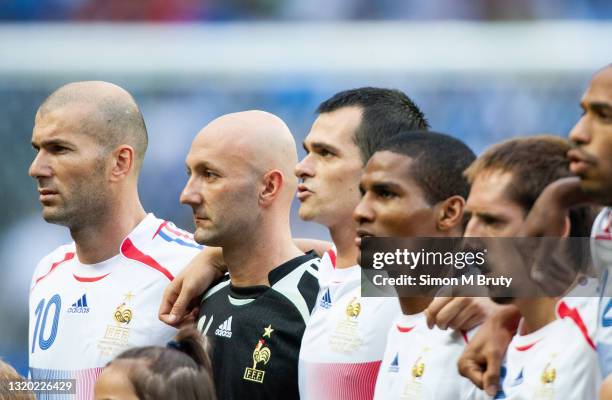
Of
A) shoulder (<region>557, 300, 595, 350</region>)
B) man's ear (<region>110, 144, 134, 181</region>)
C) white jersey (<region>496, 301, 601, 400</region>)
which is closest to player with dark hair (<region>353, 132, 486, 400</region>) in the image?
white jersey (<region>496, 301, 601, 400</region>)

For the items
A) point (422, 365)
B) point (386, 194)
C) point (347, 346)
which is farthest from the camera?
point (347, 346)

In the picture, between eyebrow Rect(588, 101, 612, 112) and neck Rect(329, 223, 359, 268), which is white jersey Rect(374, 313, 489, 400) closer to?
neck Rect(329, 223, 359, 268)

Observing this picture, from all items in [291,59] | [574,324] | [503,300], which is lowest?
[574,324]

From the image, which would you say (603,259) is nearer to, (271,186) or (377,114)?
(377,114)

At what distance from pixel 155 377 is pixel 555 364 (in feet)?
3.71

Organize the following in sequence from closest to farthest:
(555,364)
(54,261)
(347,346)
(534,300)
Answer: (555,364)
(534,300)
(347,346)
(54,261)

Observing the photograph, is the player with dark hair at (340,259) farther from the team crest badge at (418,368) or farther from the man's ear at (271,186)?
the team crest badge at (418,368)

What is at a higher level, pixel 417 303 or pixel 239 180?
pixel 239 180

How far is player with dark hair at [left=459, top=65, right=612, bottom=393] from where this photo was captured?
343 cm

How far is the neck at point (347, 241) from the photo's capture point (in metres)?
4.54

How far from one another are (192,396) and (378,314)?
2.55ft

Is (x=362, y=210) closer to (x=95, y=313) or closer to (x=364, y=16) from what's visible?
(x=95, y=313)

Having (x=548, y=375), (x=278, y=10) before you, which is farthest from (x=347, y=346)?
(x=278, y=10)

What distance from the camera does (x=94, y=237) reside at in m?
5.34
